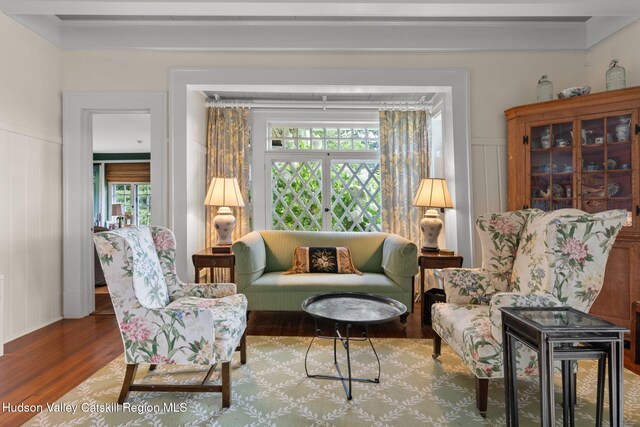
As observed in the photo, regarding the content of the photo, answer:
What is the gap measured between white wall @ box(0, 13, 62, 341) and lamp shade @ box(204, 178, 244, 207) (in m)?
1.33

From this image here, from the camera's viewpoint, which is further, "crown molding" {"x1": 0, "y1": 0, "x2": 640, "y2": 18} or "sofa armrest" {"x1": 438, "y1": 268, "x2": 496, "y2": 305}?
"crown molding" {"x1": 0, "y1": 0, "x2": 640, "y2": 18}

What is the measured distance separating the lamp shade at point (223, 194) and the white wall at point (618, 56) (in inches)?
135

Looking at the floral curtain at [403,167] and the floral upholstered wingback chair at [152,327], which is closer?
the floral upholstered wingback chair at [152,327]

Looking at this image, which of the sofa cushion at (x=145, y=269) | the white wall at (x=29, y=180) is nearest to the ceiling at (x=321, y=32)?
the white wall at (x=29, y=180)

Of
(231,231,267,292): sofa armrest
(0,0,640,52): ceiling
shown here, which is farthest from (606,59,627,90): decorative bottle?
(231,231,267,292): sofa armrest

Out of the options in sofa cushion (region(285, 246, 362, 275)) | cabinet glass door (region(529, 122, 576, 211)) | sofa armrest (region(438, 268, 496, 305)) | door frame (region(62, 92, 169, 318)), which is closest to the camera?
Answer: sofa armrest (region(438, 268, 496, 305))

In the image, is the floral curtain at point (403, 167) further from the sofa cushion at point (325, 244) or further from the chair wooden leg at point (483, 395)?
the chair wooden leg at point (483, 395)

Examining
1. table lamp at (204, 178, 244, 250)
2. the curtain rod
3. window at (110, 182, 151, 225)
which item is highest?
the curtain rod

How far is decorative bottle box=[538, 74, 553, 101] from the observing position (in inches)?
122

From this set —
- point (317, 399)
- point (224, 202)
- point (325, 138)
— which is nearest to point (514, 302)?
point (317, 399)

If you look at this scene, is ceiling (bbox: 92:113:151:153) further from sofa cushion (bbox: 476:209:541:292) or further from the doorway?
sofa cushion (bbox: 476:209:541:292)

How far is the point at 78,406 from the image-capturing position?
1.82 metres

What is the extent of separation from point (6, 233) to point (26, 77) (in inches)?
50.2

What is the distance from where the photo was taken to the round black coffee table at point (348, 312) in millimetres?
1861
